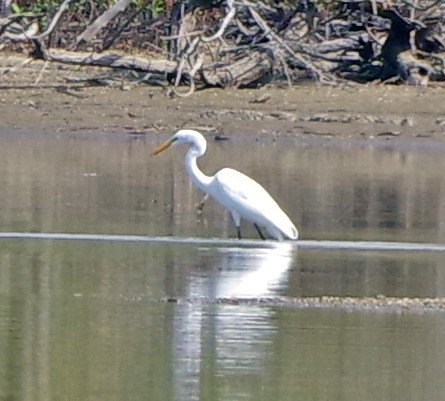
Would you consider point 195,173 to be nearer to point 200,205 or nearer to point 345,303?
point 200,205

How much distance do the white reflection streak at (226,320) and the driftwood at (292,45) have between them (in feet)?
28.9

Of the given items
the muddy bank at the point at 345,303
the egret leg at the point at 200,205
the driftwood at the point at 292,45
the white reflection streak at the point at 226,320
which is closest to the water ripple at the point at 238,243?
the white reflection streak at the point at 226,320

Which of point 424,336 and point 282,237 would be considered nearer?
point 424,336

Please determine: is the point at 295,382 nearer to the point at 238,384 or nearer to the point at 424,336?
the point at 238,384

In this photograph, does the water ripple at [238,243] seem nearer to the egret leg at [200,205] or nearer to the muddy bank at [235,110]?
the egret leg at [200,205]

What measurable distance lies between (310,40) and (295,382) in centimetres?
1433

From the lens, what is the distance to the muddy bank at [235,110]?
728 inches

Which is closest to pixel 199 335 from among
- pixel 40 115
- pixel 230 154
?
pixel 230 154

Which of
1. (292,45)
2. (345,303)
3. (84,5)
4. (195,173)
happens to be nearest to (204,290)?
(345,303)

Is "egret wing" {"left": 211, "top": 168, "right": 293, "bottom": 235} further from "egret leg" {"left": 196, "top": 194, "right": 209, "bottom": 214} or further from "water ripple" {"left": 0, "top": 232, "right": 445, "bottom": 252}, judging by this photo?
"egret leg" {"left": 196, "top": 194, "right": 209, "bottom": 214}

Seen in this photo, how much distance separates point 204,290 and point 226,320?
38.0 inches

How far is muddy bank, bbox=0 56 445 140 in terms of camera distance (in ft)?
60.7

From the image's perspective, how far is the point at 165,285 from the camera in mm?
9156

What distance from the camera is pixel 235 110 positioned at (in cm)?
1895
